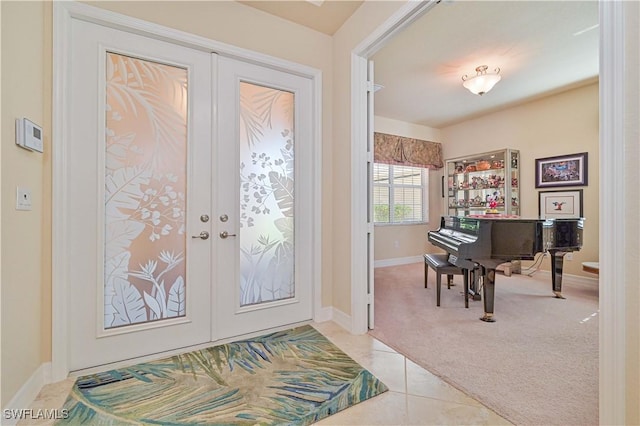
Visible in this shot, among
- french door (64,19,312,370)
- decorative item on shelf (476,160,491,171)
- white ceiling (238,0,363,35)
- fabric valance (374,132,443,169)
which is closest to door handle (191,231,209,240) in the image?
french door (64,19,312,370)

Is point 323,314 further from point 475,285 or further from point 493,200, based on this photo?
point 493,200

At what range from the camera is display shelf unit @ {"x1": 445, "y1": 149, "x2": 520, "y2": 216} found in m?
4.54

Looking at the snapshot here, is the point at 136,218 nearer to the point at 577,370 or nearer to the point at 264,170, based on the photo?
the point at 264,170

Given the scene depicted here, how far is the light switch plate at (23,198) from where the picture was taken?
4.61 ft

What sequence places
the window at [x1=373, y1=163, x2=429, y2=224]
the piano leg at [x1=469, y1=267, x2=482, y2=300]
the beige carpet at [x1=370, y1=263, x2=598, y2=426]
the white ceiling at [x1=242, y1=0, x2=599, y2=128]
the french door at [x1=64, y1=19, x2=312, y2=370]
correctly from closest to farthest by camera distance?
the beige carpet at [x1=370, y1=263, x2=598, y2=426], the french door at [x1=64, y1=19, x2=312, y2=370], the white ceiling at [x1=242, y1=0, x2=599, y2=128], the piano leg at [x1=469, y1=267, x2=482, y2=300], the window at [x1=373, y1=163, x2=429, y2=224]

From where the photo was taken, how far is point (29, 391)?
1480mm

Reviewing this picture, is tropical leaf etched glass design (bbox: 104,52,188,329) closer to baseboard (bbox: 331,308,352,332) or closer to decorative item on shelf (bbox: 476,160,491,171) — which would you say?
baseboard (bbox: 331,308,352,332)

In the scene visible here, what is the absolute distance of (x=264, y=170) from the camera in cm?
235

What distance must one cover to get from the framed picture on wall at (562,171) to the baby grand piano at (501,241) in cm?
158

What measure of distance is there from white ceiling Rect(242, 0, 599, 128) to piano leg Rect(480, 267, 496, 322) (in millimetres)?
2214

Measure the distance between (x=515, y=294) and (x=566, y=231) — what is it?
106 cm

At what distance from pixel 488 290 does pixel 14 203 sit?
3379 millimetres

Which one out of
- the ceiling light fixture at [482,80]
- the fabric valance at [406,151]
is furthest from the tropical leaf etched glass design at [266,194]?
the fabric valance at [406,151]

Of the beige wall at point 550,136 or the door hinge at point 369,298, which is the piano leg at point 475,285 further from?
the beige wall at point 550,136
